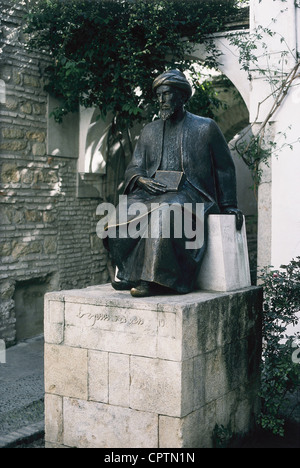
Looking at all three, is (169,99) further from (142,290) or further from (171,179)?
(142,290)

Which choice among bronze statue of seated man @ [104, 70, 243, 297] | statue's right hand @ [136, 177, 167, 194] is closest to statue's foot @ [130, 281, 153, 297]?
bronze statue of seated man @ [104, 70, 243, 297]

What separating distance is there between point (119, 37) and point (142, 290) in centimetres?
401

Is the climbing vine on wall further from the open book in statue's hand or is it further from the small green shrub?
the open book in statue's hand

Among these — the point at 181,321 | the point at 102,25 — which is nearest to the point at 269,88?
the point at 102,25

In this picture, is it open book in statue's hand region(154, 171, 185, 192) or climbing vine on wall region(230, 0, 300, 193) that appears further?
climbing vine on wall region(230, 0, 300, 193)

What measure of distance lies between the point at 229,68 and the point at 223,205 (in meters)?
3.16

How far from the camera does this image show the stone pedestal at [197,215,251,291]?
414cm

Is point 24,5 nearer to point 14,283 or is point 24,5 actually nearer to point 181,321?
point 14,283

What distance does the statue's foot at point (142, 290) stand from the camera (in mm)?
3865

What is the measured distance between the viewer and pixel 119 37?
689 cm

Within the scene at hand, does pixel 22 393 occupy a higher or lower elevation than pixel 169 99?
lower

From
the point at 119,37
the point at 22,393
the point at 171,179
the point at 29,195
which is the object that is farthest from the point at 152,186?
the point at 29,195

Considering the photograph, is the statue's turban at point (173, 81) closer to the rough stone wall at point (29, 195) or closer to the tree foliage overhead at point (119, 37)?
the tree foliage overhead at point (119, 37)

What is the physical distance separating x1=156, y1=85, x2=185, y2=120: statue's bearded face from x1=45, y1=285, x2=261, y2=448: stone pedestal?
4.26ft
